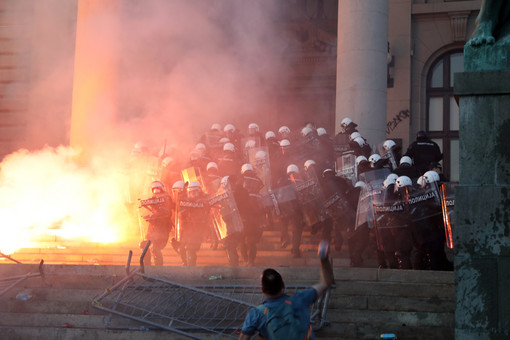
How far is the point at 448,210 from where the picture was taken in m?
9.21

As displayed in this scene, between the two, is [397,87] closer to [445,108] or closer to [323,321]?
[445,108]

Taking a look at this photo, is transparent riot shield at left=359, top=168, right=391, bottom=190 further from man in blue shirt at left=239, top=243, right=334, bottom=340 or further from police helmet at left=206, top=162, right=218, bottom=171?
man in blue shirt at left=239, top=243, right=334, bottom=340

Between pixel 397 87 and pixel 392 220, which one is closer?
pixel 392 220

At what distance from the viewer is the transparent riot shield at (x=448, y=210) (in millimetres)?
9191

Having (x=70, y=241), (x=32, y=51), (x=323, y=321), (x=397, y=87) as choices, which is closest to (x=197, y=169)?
(x=70, y=241)

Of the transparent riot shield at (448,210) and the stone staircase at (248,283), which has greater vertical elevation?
the transparent riot shield at (448,210)

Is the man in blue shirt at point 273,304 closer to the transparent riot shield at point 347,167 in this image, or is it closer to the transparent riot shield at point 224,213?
the transparent riot shield at point 224,213

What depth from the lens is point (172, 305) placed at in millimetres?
8406

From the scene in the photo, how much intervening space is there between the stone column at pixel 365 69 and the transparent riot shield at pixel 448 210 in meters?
5.25

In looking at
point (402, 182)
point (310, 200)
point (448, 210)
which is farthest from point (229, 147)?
point (448, 210)

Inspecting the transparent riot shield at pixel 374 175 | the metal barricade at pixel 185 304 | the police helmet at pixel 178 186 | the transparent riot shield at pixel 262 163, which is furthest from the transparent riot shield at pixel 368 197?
the police helmet at pixel 178 186

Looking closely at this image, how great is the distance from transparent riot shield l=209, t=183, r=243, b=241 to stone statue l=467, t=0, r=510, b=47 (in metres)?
5.57

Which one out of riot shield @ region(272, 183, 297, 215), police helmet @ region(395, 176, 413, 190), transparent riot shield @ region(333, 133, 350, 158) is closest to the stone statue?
police helmet @ region(395, 176, 413, 190)

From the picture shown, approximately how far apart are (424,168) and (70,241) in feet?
20.1
